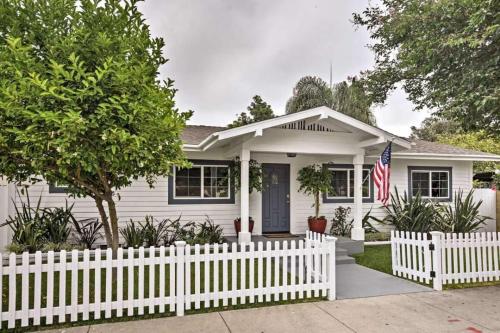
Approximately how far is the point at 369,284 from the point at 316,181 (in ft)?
12.6

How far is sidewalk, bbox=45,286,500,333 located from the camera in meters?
3.90

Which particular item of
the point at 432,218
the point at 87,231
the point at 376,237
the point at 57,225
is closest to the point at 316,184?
the point at 376,237

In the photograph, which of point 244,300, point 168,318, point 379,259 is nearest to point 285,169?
point 379,259

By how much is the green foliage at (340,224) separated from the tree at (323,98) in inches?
405

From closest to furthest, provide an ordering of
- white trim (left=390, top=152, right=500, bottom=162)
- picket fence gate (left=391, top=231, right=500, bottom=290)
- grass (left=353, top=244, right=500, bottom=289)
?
1. picket fence gate (left=391, top=231, right=500, bottom=290)
2. grass (left=353, top=244, right=500, bottom=289)
3. white trim (left=390, top=152, right=500, bottom=162)

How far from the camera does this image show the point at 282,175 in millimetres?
10156

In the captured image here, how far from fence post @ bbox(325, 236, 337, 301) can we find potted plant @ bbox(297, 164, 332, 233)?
13.8 ft

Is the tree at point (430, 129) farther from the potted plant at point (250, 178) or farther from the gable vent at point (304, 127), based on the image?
the potted plant at point (250, 178)

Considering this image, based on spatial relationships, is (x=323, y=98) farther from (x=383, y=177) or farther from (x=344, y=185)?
(x=383, y=177)

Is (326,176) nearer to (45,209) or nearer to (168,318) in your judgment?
(168,318)

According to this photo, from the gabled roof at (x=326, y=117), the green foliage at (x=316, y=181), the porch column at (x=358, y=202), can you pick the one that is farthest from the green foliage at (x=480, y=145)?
the green foliage at (x=316, y=181)

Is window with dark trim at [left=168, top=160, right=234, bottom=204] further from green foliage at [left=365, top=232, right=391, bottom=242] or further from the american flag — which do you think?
green foliage at [left=365, top=232, right=391, bottom=242]

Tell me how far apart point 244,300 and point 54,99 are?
340 centimetres

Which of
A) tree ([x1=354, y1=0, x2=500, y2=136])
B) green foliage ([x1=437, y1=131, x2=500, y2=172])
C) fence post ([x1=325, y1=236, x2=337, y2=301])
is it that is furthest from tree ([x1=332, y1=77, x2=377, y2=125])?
fence post ([x1=325, y1=236, x2=337, y2=301])
